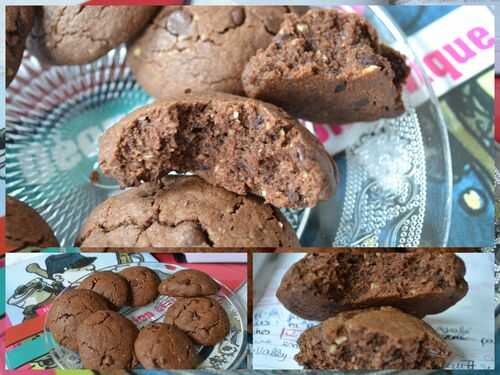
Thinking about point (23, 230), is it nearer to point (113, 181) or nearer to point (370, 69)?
point (113, 181)

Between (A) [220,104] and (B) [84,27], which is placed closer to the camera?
(A) [220,104]

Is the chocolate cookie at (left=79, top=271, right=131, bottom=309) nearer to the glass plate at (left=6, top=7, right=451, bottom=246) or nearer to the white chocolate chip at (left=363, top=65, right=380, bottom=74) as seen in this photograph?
the glass plate at (left=6, top=7, right=451, bottom=246)

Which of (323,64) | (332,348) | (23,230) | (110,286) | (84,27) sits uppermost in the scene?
(84,27)

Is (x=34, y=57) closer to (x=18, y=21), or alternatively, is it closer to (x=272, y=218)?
(x=18, y=21)

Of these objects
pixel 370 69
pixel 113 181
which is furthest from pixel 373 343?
pixel 113 181

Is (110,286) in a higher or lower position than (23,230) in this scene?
lower

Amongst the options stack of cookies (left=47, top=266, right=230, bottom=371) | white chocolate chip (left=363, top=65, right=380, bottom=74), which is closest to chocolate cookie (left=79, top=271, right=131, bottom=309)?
stack of cookies (left=47, top=266, right=230, bottom=371)
